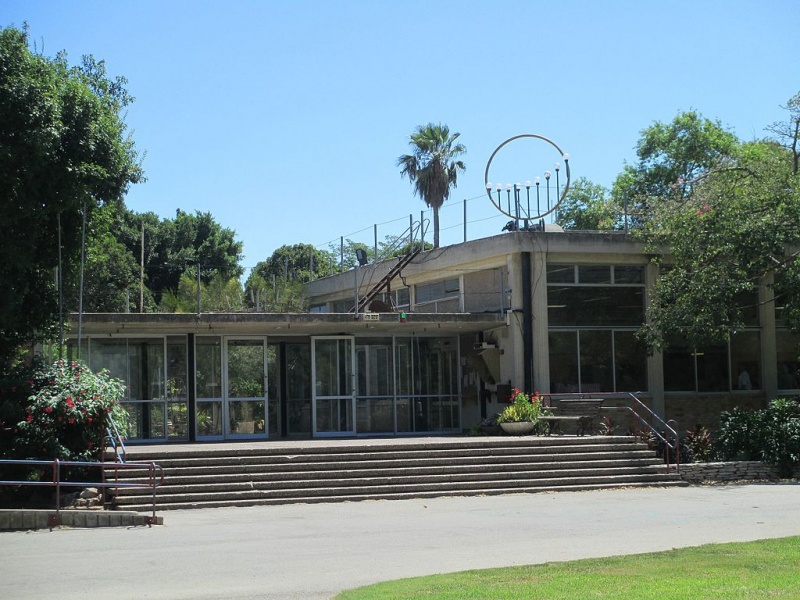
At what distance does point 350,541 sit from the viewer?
12352 mm

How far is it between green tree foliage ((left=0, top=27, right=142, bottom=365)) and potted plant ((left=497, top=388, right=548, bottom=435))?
31.9ft

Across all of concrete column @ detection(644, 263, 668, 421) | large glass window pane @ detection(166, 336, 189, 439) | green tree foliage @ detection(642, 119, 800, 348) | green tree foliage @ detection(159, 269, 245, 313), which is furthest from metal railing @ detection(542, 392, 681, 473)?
green tree foliage @ detection(159, 269, 245, 313)

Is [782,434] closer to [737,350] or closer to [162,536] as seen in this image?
[737,350]

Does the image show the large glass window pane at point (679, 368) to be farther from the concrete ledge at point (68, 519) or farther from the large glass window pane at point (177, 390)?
the concrete ledge at point (68, 519)

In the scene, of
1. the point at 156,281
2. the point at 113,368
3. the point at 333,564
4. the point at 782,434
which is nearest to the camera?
the point at 333,564

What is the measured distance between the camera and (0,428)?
53.8 ft

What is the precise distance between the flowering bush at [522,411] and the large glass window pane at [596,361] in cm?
246

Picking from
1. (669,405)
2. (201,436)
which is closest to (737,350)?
(669,405)

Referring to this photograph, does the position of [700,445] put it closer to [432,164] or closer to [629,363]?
[629,363]

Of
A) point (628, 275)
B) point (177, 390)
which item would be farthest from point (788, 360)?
point (177, 390)

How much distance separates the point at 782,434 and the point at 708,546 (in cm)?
1091

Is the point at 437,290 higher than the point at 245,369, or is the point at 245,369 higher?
the point at 437,290

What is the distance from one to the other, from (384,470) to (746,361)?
12.7 meters

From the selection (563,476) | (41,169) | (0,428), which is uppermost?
(41,169)
